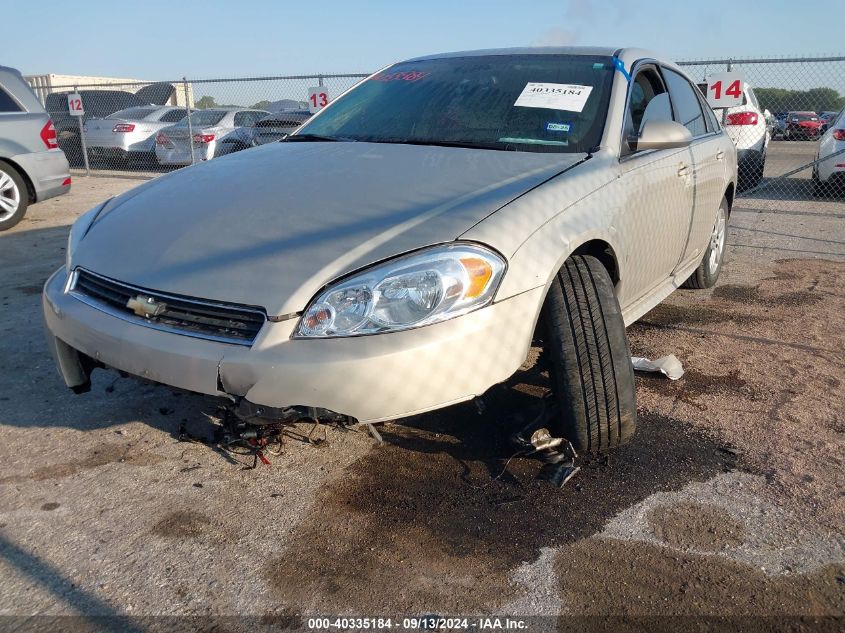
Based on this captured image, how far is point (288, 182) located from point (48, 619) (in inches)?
68.0

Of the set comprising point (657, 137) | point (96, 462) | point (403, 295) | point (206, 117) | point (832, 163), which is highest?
point (657, 137)

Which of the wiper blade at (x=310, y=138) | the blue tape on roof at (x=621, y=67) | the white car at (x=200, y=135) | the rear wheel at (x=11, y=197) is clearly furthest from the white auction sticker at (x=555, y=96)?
the white car at (x=200, y=135)

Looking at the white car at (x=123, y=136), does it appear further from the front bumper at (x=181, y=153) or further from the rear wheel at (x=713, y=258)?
the rear wheel at (x=713, y=258)

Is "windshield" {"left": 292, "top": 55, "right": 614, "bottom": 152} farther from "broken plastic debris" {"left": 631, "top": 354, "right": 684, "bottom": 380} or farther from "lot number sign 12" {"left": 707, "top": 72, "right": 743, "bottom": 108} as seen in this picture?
"lot number sign 12" {"left": 707, "top": 72, "right": 743, "bottom": 108}

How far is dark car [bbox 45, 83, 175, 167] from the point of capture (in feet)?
52.9

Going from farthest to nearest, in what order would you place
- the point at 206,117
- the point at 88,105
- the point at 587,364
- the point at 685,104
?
the point at 88,105
the point at 206,117
the point at 685,104
the point at 587,364

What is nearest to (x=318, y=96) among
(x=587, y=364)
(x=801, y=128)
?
(x=587, y=364)

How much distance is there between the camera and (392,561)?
2314 mm

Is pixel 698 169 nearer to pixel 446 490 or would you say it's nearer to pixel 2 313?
pixel 446 490

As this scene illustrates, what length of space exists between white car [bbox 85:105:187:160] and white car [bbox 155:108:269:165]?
2.59 feet

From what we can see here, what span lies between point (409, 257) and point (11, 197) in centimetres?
744

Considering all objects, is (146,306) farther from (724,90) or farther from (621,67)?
(724,90)

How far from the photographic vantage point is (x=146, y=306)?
2475 millimetres

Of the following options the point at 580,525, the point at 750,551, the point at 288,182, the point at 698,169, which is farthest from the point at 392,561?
the point at 698,169
